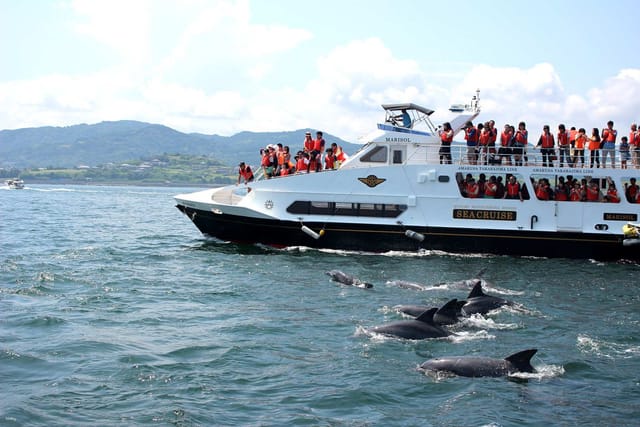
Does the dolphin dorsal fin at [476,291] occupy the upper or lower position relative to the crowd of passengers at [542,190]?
lower

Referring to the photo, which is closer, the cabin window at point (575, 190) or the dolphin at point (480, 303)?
the dolphin at point (480, 303)

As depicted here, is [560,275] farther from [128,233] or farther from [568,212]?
[128,233]

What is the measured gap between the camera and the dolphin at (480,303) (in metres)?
17.0

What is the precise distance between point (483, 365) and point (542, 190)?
15.5 m

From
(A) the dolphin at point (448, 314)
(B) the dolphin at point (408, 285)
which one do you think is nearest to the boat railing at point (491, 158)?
(B) the dolphin at point (408, 285)

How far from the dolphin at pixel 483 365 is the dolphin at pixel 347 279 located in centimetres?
754

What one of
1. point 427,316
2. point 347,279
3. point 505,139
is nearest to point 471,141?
point 505,139

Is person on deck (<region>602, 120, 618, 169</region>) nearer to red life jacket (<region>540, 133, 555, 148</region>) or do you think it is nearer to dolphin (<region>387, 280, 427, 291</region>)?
red life jacket (<region>540, 133, 555, 148</region>)

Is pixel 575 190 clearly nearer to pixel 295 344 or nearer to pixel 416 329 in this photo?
pixel 416 329

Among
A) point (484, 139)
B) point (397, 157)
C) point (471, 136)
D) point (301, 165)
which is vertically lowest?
point (301, 165)

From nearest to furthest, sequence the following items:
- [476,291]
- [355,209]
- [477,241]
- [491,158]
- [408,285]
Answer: [476,291] < [408,285] < [477,241] < [355,209] < [491,158]

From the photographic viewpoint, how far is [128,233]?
3812 cm

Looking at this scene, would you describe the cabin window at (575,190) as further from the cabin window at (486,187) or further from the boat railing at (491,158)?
the boat railing at (491,158)

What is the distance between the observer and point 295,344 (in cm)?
1466
